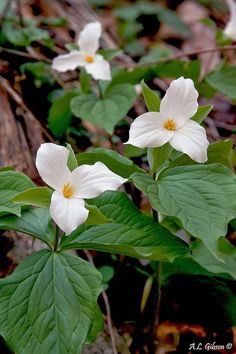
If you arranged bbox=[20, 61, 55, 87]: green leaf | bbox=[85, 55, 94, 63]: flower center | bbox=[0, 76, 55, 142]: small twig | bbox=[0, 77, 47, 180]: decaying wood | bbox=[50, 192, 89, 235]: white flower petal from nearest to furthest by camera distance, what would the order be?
bbox=[50, 192, 89, 235]: white flower petal < bbox=[0, 77, 47, 180]: decaying wood < bbox=[85, 55, 94, 63]: flower center < bbox=[0, 76, 55, 142]: small twig < bbox=[20, 61, 55, 87]: green leaf

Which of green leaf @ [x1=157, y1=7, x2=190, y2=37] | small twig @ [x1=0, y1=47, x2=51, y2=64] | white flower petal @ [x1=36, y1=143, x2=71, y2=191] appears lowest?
green leaf @ [x1=157, y1=7, x2=190, y2=37]

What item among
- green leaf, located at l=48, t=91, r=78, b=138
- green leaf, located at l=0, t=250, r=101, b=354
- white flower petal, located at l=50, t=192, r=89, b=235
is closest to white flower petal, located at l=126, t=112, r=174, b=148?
white flower petal, located at l=50, t=192, r=89, b=235

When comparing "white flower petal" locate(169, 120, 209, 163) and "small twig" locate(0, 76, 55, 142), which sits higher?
"white flower petal" locate(169, 120, 209, 163)

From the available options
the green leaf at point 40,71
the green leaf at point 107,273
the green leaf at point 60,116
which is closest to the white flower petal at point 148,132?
the green leaf at point 107,273

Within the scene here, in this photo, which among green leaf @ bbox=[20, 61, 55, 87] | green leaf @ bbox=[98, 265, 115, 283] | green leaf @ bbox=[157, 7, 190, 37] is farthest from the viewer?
green leaf @ bbox=[157, 7, 190, 37]

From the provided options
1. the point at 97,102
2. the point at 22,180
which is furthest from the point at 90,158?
the point at 97,102

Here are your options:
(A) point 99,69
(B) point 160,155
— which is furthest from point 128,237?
(A) point 99,69

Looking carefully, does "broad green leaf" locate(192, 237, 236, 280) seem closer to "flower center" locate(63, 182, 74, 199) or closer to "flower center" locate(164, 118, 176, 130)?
"flower center" locate(164, 118, 176, 130)

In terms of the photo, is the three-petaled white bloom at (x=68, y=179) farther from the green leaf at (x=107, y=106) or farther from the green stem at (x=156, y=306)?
the green leaf at (x=107, y=106)

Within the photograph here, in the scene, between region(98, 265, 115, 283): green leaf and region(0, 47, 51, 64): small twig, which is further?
region(0, 47, 51, 64): small twig
